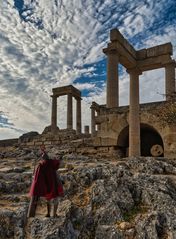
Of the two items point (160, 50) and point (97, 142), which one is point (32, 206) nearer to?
point (97, 142)

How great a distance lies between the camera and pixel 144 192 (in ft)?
27.3

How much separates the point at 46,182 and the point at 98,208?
1.61 meters

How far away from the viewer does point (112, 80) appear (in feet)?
66.5

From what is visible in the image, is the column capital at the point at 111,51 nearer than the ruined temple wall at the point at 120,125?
No

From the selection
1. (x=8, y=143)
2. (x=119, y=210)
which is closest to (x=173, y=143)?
(x=119, y=210)

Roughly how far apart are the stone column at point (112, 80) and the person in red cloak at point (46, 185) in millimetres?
13375

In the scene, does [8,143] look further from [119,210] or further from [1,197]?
[119,210]

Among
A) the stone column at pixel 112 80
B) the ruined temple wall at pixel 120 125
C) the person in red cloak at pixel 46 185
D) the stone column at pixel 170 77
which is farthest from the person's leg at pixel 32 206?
the stone column at pixel 170 77

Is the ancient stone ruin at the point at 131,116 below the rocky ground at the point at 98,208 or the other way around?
the other way around

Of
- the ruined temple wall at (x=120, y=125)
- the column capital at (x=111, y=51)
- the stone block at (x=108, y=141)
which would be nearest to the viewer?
the ruined temple wall at (x=120, y=125)

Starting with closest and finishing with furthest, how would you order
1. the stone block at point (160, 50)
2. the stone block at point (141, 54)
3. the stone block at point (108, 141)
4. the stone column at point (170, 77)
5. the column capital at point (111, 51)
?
the stone block at point (108, 141)
the column capital at point (111, 51)
the stone block at point (160, 50)
the stone block at point (141, 54)
the stone column at point (170, 77)

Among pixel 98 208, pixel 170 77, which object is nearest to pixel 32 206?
pixel 98 208

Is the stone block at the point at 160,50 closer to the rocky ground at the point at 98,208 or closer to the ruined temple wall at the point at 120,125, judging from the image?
the ruined temple wall at the point at 120,125

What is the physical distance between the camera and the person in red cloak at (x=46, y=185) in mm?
6816
